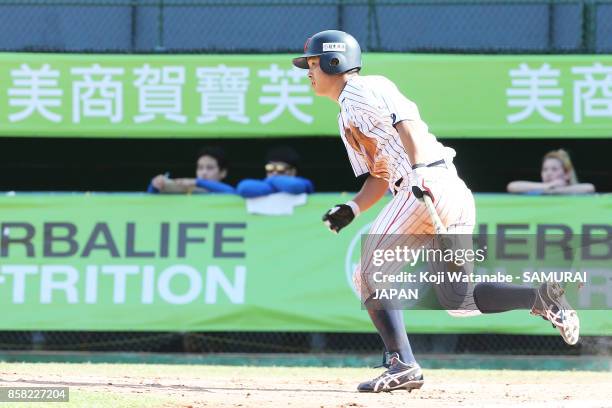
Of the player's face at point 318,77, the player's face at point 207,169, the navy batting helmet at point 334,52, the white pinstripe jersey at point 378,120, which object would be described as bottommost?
the player's face at point 207,169

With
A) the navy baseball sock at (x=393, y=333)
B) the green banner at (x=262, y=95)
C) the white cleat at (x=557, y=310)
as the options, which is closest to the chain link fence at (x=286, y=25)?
the green banner at (x=262, y=95)

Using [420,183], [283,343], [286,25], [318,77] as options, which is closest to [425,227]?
[420,183]

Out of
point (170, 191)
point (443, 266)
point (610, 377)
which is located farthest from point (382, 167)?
point (170, 191)

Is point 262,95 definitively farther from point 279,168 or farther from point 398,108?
point 398,108

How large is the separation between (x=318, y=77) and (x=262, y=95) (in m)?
3.55

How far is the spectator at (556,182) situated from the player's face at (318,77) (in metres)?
3.66

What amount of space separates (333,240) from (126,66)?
233 centimetres

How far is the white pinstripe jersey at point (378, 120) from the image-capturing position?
238 inches

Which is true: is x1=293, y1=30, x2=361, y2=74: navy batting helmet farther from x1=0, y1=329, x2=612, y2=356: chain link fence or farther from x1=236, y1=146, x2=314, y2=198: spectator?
x1=0, y1=329, x2=612, y2=356: chain link fence

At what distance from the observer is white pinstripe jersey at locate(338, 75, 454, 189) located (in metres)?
6.04

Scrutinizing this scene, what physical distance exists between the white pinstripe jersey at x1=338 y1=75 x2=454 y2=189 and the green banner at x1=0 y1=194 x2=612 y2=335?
3.24m

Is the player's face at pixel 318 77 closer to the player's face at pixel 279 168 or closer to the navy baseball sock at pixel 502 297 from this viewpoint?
the navy baseball sock at pixel 502 297

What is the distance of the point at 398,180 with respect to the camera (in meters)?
6.25

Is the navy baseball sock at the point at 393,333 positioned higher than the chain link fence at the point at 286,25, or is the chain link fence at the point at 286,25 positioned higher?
the chain link fence at the point at 286,25
